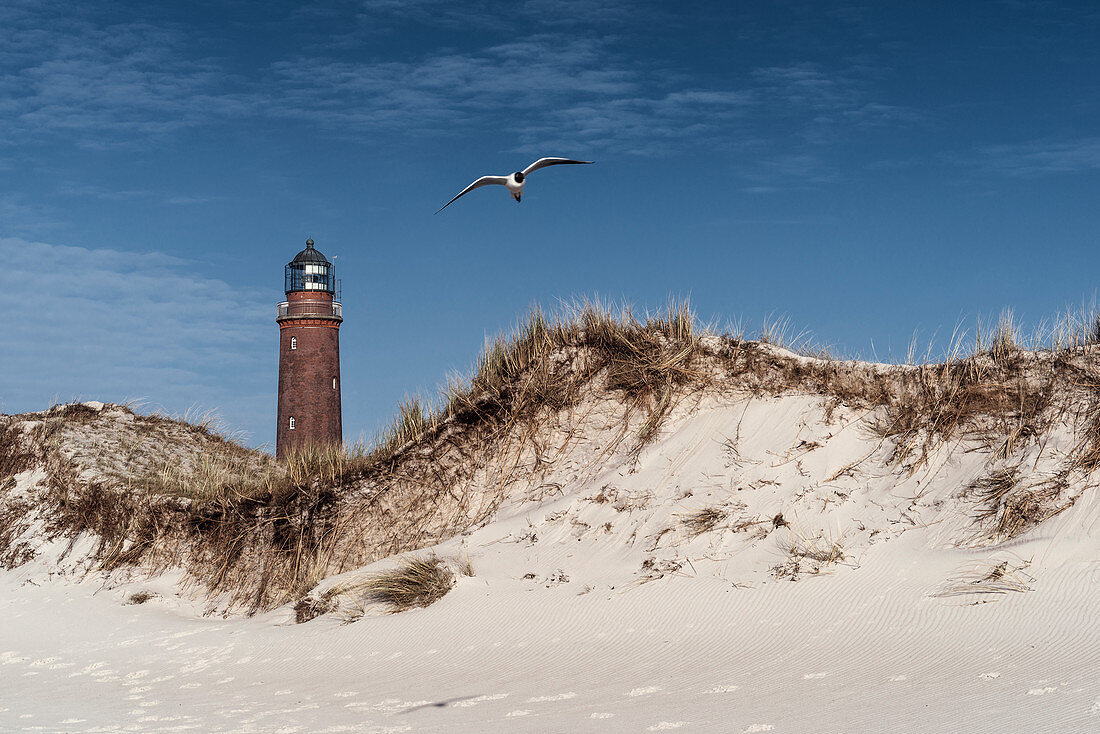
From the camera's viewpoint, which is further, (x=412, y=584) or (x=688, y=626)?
(x=412, y=584)

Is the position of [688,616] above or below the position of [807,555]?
below

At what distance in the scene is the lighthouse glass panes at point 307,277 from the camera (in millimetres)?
32938

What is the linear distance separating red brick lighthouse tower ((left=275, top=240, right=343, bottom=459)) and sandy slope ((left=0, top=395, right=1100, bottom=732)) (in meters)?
21.6

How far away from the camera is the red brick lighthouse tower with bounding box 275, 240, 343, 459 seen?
31.4 metres

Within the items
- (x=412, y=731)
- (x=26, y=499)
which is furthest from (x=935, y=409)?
(x=26, y=499)

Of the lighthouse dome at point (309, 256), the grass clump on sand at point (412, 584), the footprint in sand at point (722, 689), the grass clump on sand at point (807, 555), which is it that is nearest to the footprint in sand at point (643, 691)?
the footprint in sand at point (722, 689)

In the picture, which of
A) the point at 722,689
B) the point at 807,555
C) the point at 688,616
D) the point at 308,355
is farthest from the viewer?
the point at 308,355

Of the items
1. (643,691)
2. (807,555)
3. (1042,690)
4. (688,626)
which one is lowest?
(1042,690)

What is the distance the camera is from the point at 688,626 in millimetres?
6508

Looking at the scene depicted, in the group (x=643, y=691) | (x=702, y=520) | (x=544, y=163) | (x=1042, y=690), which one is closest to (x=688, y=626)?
(x=643, y=691)

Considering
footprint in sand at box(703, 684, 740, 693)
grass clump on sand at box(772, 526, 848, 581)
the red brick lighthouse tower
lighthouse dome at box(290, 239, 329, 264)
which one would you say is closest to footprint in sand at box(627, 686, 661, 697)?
footprint in sand at box(703, 684, 740, 693)

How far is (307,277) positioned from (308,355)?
3139mm

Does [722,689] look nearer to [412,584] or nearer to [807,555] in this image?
[807,555]

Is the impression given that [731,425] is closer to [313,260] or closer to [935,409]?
[935,409]
